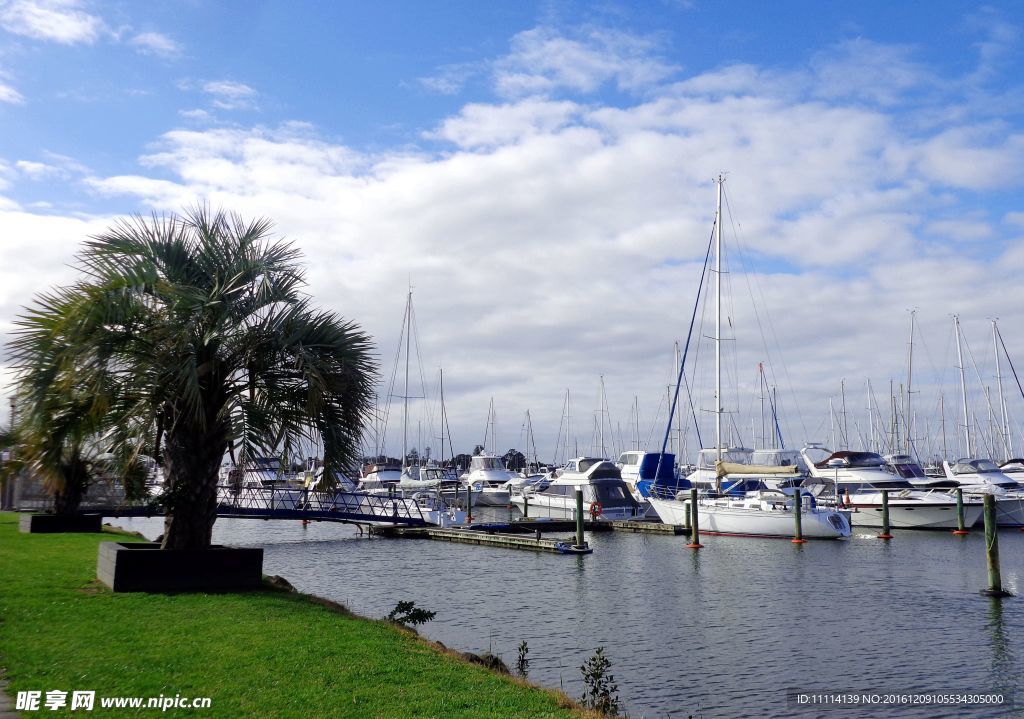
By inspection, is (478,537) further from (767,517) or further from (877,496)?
(877,496)

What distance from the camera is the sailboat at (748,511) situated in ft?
141

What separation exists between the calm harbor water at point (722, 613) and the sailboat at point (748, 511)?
2219 mm

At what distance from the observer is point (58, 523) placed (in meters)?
32.2

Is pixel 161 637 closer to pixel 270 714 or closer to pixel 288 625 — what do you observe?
pixel 288 625

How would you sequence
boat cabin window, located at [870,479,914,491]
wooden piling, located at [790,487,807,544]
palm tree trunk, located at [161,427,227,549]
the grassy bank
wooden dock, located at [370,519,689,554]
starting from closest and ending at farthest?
the grassy bank < palm tree trunk, located at [161,427,227,549] < wooden dock, located at [370,519,689,554] < wooden piling, located at [790,487,807,544] < boat cabin window, located at [870,479,914,491]

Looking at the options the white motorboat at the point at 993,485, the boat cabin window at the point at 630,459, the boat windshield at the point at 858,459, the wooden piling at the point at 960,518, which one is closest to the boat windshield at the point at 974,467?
the white motorboat at the point at 993,485

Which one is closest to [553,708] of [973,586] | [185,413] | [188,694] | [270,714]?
[270,714]

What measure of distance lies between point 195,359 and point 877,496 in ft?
151

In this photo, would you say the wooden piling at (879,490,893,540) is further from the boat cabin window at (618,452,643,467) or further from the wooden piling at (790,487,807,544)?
the boat cabin window at (618,452,643,467)

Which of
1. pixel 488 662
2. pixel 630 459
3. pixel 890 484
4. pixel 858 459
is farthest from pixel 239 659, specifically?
pixel 630 459

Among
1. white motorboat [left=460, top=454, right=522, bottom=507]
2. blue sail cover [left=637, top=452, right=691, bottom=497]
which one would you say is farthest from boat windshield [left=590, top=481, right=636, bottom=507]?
white motorboat [left=460, top=454, right=522, bottom=507]

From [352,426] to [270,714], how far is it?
9.43 m

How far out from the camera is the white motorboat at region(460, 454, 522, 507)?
240 feet

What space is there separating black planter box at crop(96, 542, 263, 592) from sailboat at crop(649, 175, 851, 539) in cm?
2763
